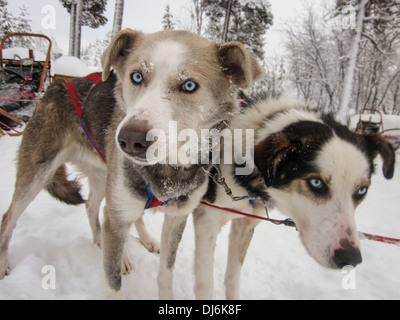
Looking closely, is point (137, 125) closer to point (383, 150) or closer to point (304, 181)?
point (304, 181)

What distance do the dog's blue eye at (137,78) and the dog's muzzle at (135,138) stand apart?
437 mm

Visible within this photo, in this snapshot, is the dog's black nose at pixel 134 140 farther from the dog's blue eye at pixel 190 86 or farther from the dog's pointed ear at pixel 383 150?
the dog's pointed ear at pixel 383 150

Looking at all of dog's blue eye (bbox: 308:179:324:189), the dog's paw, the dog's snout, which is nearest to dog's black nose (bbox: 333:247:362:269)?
the dog's snout

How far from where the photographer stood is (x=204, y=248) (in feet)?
6.70

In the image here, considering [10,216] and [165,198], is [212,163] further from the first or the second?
[10,216]

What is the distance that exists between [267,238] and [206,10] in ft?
58.8

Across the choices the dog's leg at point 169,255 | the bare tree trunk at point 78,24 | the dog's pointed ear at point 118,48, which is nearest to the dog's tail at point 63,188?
the dog's leg at point 169,255

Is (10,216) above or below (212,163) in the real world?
below

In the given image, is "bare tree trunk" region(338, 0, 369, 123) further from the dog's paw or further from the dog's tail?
the dog's tail

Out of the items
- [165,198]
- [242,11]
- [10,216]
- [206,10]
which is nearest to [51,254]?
[10,216]

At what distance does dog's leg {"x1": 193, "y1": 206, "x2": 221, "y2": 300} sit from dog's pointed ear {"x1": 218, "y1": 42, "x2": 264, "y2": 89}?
0.98 metres

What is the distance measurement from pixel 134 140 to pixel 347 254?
1189mm

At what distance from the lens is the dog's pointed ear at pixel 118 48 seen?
5.60ft
